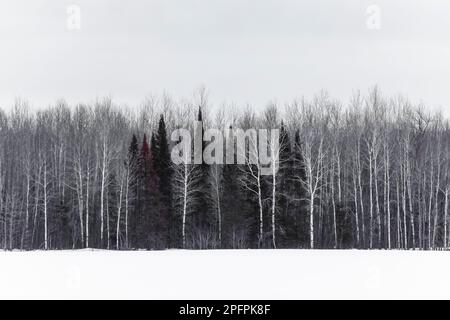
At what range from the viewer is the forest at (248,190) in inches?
1841

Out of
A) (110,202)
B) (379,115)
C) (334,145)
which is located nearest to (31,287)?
(110,202)

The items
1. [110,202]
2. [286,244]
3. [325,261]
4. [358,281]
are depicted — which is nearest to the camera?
[358,281]

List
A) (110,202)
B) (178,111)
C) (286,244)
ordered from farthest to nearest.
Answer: (178,111), (110,202), (286,244)

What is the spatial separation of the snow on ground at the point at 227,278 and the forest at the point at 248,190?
1692 cm

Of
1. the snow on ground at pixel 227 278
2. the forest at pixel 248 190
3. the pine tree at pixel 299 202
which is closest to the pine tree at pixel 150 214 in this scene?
the forest at pixel 248 190

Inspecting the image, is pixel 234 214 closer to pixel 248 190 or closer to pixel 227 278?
pixel 248 190

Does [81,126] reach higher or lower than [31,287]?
higher

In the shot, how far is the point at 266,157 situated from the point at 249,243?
6.69 m

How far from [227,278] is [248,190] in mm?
28222

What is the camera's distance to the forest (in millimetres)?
46750

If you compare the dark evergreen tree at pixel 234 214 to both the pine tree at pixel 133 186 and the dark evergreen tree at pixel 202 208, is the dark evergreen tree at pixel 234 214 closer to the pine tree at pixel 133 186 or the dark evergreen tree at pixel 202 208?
the dark evergreen tree at pixel 202 208

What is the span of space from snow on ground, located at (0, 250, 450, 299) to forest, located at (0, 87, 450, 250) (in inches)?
666

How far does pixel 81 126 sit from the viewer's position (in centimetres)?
6819
